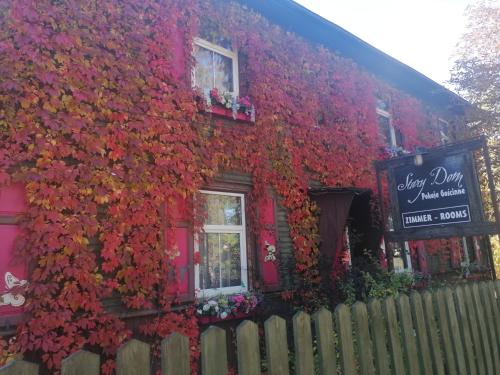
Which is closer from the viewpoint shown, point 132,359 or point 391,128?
point 132,359

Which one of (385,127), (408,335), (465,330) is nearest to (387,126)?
(385,127)

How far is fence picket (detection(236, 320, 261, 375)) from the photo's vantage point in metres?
1.91

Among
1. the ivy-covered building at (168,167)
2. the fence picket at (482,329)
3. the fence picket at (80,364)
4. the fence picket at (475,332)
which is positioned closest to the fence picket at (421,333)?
the fence picket at (475,332)

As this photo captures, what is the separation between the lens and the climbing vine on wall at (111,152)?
4.27 meters

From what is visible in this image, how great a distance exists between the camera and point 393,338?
260 cm

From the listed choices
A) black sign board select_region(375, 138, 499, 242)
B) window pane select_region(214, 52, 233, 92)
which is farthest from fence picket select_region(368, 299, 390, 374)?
window pane select_region(214, 52, 233, 92)

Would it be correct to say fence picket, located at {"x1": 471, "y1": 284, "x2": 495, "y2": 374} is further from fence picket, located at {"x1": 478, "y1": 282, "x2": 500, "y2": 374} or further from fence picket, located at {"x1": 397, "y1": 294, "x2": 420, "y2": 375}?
fence picket, located at {"x1": 397, "y1": 294, "x2": 420, "y2": 375}

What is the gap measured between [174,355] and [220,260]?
4373 millimetres

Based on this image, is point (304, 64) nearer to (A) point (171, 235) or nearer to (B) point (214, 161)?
(B) point (214, 161)

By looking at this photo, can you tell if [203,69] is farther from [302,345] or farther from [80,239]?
[302,345]

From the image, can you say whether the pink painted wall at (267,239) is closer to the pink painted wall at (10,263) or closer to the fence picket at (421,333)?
the pink painted wall at (10,263)

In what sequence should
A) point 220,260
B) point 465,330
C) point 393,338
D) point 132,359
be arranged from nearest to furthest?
point 132,359 < point 393,338 < point 465,330 < point 220,260

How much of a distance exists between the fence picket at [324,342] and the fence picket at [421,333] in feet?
2.86

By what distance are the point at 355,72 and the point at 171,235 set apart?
6.62 meters
